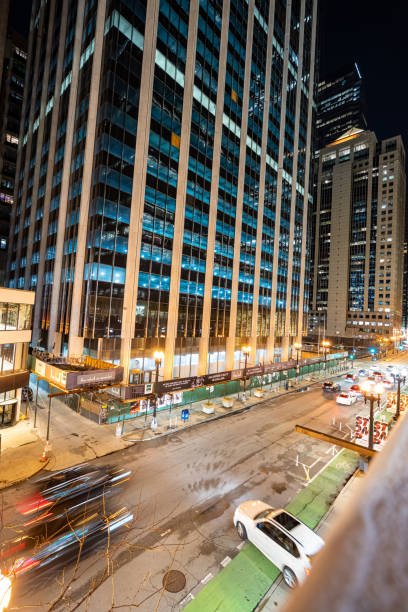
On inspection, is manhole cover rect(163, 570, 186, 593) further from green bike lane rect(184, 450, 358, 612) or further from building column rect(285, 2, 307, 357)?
building column rect(285, 2, 307, 357)

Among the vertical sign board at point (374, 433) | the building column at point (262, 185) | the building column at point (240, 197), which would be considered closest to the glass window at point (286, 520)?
the vertical sign board at point (374, 433)

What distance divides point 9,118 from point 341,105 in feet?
618

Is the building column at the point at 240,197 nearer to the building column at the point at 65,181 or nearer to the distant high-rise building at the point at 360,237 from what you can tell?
the building column at the point at 65,181

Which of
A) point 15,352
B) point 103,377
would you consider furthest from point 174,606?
point 15,352

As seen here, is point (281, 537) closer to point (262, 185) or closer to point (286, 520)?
point (286, 520)

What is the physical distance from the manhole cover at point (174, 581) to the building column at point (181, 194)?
19724 mm

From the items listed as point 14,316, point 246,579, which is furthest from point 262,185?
point 246,579

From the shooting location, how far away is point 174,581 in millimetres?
9648

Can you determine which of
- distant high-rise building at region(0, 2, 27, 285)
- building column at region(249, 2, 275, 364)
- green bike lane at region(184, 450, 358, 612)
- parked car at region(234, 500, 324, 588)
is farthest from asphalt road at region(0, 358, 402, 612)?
distant high-rise building at region(0, 2, 27, 285)

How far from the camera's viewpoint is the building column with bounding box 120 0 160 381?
1044 inches

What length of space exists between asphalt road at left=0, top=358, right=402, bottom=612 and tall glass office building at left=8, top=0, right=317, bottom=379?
1080 cm

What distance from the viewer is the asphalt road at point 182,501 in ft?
30.3

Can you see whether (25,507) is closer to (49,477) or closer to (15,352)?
(49,477)

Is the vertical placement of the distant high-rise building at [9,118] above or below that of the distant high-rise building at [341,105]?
below
